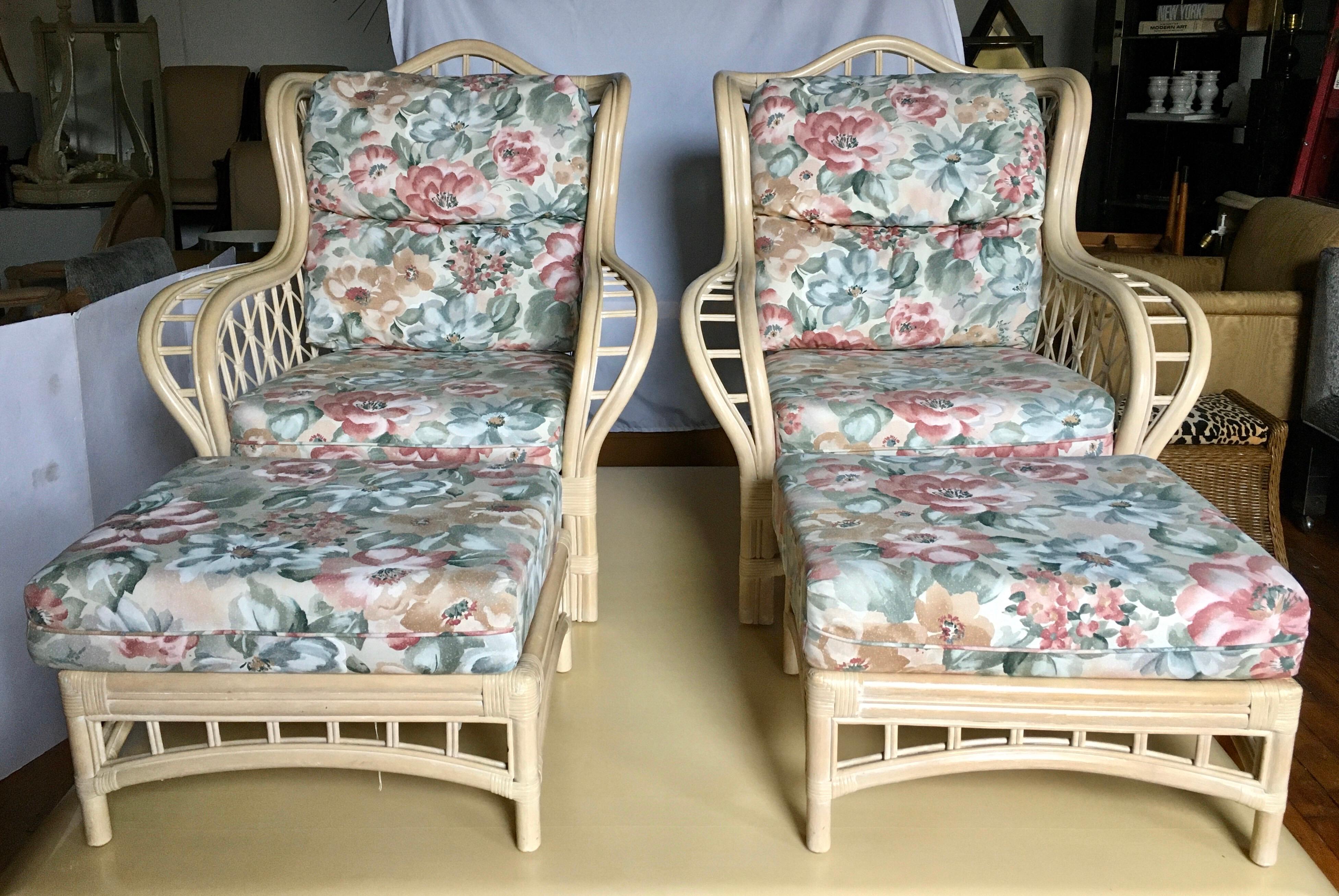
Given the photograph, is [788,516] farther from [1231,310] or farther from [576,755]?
[1231,310]

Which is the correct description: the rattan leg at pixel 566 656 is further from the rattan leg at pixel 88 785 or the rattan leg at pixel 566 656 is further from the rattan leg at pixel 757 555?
the rattan leg at pixel 88 785

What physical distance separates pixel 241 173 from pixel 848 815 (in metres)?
4.45

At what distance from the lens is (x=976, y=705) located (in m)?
1.32

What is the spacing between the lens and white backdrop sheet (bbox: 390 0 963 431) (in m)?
2.80

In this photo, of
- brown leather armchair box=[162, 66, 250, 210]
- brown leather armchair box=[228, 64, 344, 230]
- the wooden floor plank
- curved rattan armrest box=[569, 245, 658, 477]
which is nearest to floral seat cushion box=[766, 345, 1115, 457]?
curved rattan armrest box=[569, 245, 658, 477]

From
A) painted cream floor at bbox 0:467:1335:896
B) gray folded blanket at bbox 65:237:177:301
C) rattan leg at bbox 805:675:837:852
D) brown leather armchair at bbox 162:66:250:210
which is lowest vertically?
painted cream floor at bbox 0:467:1335:896

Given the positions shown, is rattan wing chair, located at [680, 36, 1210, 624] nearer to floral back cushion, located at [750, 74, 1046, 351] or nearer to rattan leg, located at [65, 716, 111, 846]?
floral back cushion, located at [750, 74, 1046, 351]

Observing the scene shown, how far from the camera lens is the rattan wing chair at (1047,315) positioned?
6.15ft

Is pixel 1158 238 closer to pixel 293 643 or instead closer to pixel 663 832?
pixel 663 832

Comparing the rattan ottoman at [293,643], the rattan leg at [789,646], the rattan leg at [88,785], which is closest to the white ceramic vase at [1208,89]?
the rattan leg at [789,646]

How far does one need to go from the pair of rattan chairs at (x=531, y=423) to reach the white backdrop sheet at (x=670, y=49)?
0.19 m

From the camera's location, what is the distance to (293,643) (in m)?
1.30

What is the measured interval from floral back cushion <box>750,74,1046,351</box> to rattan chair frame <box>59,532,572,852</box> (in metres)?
→ 1.06

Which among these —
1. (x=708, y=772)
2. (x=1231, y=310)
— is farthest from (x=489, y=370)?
(x=1231, y=310)
